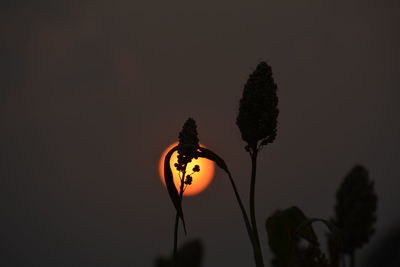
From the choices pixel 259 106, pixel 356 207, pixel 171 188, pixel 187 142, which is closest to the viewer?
pixel 259 106

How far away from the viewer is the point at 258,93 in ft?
13.1

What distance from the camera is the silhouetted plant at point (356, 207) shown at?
9.27 m

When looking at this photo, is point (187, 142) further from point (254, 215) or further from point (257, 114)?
point (254, 215)

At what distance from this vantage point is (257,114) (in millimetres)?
4094

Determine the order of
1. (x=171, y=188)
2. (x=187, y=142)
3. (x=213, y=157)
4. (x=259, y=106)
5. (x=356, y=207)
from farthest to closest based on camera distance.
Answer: (x=356, y=207) → (x=187, y=142) → (x=213, y=157) → (x=171, y=188) → (x=259, y=106)

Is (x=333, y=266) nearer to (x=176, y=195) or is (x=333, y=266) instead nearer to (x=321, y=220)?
(x=321, y=220)

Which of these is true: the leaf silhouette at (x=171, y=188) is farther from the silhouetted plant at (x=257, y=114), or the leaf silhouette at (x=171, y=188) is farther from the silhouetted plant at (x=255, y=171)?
the silhouetted plant at (x=257, y=114)

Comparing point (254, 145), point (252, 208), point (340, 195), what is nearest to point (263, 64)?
point (254, 145)

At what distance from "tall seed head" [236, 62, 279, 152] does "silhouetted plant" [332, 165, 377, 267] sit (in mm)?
4861

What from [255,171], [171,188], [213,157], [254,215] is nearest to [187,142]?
[213,157]

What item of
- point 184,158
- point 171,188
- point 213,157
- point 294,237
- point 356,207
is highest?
point 356,207

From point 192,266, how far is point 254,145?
629 inches

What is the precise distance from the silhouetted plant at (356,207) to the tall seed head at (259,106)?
4.86 meters

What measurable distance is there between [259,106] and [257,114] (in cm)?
10
